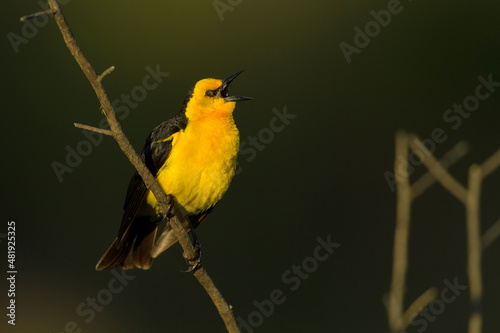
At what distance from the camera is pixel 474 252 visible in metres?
1.70

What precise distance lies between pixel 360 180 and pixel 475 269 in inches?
190

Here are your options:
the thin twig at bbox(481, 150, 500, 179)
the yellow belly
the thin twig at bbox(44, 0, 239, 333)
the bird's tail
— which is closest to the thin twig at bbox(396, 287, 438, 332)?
the thin twig at bbox(481, 150, 500, 179)

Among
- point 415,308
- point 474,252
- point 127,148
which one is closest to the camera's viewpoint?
point 474,252

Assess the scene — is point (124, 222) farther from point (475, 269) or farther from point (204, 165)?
point (475, 269)

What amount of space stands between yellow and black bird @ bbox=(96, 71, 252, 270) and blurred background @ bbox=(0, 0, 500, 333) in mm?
1834

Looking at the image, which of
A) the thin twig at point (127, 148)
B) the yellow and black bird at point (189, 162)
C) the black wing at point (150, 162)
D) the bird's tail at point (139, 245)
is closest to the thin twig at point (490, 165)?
the thin twig at point (127, 148)

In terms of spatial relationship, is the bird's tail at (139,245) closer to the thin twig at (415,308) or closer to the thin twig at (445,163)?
the thin twig at (445,163)

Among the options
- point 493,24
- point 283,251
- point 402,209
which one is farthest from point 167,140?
point 493,24

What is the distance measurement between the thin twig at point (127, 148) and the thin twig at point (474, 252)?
88 centimetres

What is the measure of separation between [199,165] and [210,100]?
0.49 metres

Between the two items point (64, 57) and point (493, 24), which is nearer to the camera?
point (64, 57)

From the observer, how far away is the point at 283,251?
596 cm

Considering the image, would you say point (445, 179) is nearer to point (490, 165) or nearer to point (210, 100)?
point (490, 165)

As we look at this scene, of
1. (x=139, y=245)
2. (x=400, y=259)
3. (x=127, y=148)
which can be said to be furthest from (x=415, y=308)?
(x=139, y=245)
